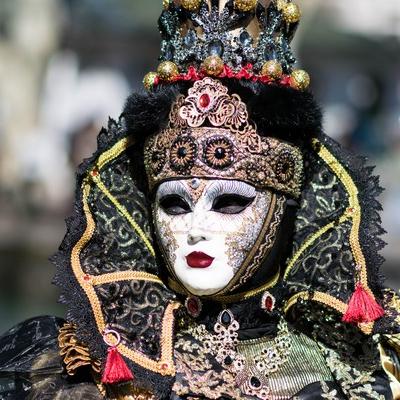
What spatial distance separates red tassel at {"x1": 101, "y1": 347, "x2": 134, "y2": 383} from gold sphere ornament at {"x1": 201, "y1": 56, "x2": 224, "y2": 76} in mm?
901

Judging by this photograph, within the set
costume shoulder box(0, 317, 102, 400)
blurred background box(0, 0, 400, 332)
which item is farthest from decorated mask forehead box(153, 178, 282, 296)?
blurred background box(0, 0, 400, 332)

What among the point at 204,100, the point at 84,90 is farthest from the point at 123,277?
the point at 84,90

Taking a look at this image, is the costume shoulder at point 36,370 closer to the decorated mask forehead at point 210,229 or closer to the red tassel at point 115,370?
the red tassel at point 115,370

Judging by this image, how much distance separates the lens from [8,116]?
14.1 meters

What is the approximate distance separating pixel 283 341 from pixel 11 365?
0.88m

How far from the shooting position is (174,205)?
12.8ft

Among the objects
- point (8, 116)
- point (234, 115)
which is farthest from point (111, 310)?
point (8, 116)

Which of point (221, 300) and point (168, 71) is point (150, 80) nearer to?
point (168, 71)

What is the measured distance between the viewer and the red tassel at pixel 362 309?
396 centimetres

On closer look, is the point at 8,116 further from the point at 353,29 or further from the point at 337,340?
the point at 337,340

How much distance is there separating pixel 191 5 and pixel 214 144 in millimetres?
448

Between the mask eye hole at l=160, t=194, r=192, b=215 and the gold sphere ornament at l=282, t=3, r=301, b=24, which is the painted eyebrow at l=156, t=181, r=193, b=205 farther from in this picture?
the gold sphere ornament at l=282, t=3, r=301, b=24

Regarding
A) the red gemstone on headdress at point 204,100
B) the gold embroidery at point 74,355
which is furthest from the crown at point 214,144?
the gold embroidery at point 74,355

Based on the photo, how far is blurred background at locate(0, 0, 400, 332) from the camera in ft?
39.2
